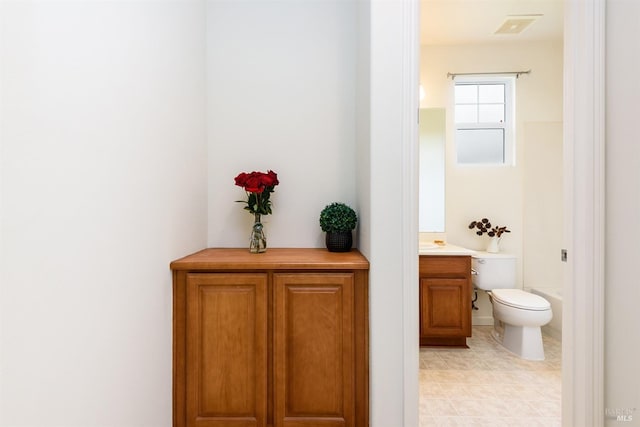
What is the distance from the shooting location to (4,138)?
2.16 feet

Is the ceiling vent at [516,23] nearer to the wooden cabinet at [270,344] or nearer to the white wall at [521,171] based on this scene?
the white wall at [521,171]

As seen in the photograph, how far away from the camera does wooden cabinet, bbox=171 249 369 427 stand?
1.43 metres

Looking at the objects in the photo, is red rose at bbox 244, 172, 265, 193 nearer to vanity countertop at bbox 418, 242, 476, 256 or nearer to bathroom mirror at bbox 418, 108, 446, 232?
vanity countertop at bbox 418, 242, 476, 256

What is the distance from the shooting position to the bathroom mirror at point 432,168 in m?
3.08

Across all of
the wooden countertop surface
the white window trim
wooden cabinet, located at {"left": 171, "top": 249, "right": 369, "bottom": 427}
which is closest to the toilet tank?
the white window trim

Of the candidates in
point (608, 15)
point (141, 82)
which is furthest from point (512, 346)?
point (141, 82)

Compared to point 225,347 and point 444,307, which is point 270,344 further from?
point 444,307

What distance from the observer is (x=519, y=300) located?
262 cm

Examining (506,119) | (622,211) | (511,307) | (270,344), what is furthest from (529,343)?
(270,344)

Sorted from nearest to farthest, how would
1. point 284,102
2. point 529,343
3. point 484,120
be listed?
point 284,102
point 529,343
point 484,120

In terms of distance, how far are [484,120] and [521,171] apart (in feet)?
2.02

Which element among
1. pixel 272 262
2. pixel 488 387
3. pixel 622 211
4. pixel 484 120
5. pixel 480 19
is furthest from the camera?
pixel 484 120

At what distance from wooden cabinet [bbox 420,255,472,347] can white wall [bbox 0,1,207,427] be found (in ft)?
6.45

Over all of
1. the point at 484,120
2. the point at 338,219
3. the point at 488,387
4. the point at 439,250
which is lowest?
the point at 488,387
